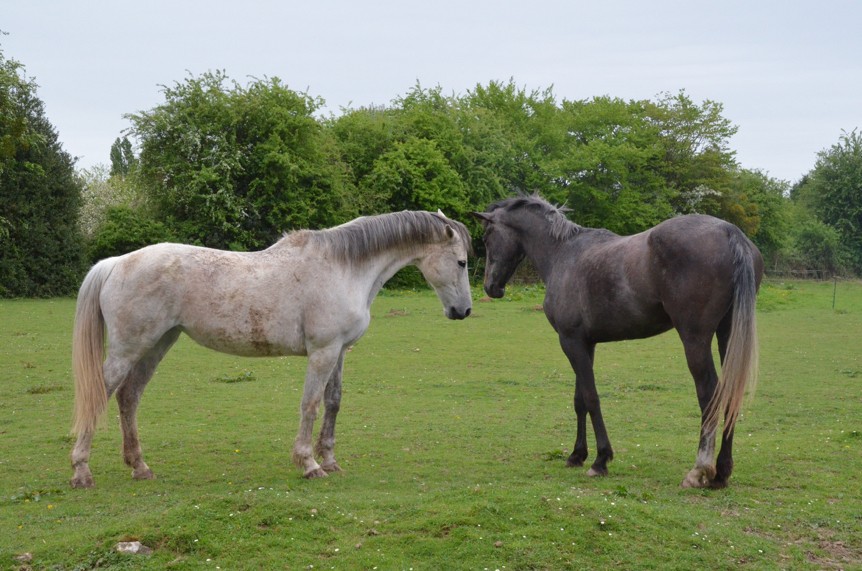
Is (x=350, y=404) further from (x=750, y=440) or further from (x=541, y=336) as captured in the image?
(x=541, y=336)

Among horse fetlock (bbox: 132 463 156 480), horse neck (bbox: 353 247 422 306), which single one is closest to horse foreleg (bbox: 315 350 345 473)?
horse neck (bbox: 353 247 422 306)

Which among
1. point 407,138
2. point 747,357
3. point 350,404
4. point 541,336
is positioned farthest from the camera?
point 407,138

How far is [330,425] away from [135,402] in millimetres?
1807

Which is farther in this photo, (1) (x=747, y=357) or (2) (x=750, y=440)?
(2) (x=750, y=440)

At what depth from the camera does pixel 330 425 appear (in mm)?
7551

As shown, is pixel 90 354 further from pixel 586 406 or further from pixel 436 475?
pixel 586 406

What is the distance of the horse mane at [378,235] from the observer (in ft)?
24.6

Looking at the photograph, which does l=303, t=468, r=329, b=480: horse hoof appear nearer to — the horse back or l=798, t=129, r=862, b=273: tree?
the horse back

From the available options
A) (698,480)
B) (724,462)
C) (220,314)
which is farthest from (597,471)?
(220,314)

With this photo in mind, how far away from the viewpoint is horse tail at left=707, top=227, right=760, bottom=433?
6.25 m

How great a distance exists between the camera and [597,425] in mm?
7191

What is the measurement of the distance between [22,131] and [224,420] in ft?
72.3

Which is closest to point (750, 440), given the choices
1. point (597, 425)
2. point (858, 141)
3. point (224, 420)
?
point (597, 425)

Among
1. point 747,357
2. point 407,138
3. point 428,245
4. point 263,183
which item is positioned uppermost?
point 407,138
